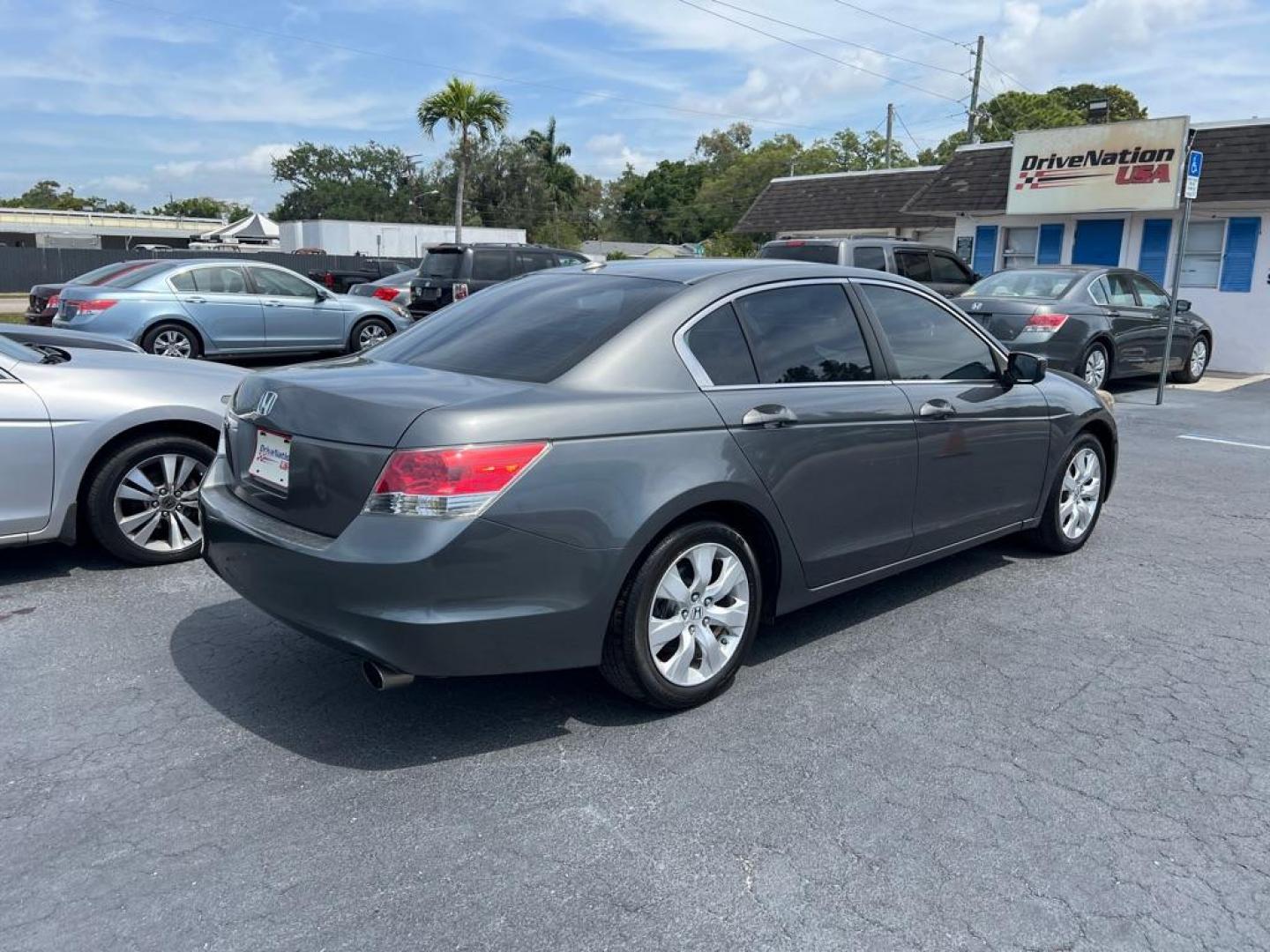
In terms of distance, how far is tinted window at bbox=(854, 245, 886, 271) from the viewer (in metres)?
13.2

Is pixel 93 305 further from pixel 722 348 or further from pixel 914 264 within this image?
pixel 722 348

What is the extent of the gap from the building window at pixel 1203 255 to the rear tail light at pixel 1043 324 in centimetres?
770

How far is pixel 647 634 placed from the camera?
3555 mm

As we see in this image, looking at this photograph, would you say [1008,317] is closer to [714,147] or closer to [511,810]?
[511,810]

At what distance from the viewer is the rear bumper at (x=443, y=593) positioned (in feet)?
10.2

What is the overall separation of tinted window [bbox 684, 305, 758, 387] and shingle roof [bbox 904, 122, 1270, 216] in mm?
16001

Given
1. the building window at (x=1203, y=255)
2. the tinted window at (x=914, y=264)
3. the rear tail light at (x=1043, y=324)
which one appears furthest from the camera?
the building window at (x=1203, y=255)

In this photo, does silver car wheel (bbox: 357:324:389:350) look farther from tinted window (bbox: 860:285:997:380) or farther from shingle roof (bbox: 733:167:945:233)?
shingle roof (bbox: 733:167:945:233)

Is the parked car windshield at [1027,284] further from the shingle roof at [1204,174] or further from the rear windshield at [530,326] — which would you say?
the rear windshield at [530,326]

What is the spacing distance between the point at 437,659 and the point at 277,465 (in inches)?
38.1

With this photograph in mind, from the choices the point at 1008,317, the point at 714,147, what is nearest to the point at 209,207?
the point at 714,147

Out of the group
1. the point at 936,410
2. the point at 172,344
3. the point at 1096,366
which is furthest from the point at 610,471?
the point at 172,344

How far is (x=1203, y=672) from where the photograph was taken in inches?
168

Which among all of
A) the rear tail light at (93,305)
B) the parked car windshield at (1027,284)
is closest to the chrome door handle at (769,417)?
the parked car windshield at (1027,284)
